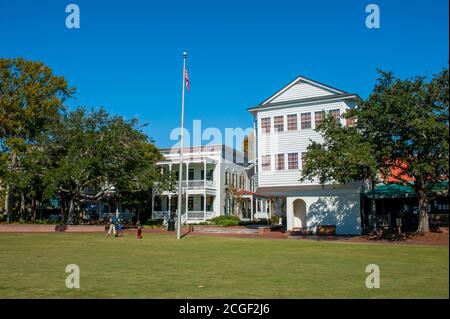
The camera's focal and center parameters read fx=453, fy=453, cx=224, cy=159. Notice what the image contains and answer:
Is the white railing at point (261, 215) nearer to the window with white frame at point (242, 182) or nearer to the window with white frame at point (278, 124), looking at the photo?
the window with white frame at point (242, 182)

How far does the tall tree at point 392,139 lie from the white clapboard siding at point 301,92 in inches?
246

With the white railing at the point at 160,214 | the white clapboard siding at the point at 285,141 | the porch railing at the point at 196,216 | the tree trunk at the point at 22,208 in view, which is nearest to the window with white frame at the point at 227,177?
the porch railing at the point at 196,216

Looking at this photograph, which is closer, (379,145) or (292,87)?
(379,145)

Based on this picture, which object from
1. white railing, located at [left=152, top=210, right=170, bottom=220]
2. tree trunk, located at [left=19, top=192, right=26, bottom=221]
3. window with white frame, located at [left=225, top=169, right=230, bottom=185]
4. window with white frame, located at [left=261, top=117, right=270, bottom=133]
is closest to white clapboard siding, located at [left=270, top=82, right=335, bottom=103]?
window with white frame, located at [left=261, top=117, right=270, bottom=133]

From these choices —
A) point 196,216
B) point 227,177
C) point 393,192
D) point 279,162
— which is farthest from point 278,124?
point 227,177

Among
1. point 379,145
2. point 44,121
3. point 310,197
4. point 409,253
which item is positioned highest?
point 44,121

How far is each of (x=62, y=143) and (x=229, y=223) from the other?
55.8ft

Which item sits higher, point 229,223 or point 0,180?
point 0,180

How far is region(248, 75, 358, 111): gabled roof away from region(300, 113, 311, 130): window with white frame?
3.45ft

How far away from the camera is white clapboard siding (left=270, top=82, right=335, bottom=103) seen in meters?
33.7

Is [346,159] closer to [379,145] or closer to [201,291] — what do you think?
[379,145]

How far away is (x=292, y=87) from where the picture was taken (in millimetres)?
34719

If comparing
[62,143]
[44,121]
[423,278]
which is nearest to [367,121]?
[423,278]

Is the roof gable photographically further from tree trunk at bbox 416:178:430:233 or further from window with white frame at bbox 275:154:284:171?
tree trunk at bbox 416:178:430:233
